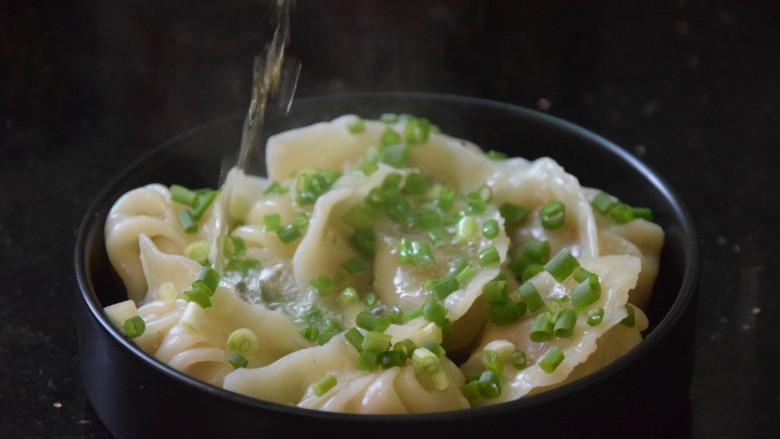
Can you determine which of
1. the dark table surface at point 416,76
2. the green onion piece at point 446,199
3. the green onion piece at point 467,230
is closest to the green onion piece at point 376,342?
the green onion piece at point 467,230

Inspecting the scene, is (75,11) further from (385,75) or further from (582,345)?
(582,345)

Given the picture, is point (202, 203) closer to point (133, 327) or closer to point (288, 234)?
point (288, 234)

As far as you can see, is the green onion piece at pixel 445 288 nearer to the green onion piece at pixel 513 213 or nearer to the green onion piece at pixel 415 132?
the green onion piece at pixel 513 213

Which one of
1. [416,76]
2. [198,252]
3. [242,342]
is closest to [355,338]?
[242,342]

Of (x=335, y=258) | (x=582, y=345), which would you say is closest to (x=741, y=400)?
(x=582, y=345)

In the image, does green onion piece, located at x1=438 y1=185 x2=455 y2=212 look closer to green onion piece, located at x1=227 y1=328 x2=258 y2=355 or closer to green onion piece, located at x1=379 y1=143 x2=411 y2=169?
green onion piece, located at x1=379 y1=143 x2=411 y2=169
